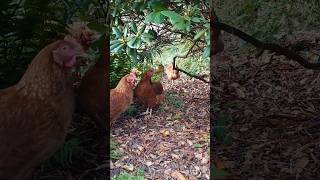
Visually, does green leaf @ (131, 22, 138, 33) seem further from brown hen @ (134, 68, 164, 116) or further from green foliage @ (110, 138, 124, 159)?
green foliage @ (110, 138, 124, 159)

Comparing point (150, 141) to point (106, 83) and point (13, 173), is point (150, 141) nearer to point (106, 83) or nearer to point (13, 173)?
point (106, 83)

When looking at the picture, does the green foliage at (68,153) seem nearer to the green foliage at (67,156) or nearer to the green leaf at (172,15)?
the green foliage at (67,156)

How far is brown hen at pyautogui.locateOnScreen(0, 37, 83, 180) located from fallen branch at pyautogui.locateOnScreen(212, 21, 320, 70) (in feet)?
2.24

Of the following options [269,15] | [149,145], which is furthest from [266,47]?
[149,145]

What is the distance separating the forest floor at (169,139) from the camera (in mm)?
1838

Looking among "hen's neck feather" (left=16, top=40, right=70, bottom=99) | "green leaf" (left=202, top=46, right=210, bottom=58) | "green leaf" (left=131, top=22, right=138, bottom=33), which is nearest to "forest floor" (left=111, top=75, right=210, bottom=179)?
"green leaf" (left=202, top=46, right=210, bottom=58)

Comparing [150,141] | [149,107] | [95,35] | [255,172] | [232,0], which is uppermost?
[232,0]

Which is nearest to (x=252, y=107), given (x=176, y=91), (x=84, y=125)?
(x=176, y=91)

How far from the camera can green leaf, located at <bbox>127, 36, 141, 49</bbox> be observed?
5.82ft

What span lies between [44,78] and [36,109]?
0.30 feet

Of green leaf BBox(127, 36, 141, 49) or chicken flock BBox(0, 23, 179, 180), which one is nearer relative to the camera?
chicken flock BBox(0, 23, 179, 180)

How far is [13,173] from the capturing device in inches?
56.9

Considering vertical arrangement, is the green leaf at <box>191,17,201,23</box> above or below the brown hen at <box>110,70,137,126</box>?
above

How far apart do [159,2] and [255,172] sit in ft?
2.37
